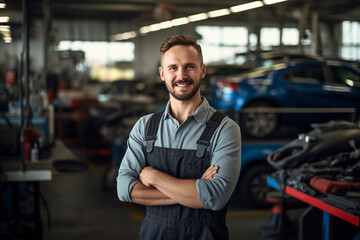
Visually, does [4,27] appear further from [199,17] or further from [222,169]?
[199,17]

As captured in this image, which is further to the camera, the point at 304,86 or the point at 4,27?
the point at 304,86

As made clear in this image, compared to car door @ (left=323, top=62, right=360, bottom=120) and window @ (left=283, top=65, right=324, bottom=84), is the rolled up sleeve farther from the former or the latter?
window @ (left=283, top=65, right=324, bottom=84)

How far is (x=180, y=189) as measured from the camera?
6.22 feet

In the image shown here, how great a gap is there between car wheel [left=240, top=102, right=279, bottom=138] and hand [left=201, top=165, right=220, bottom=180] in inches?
159

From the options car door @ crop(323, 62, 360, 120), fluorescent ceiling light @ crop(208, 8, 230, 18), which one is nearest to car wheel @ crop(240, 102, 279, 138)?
car door @ crop(323, 62, 360, 120)

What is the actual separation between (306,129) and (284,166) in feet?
10.4

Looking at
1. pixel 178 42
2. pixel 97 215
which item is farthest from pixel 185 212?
pixel 97 215

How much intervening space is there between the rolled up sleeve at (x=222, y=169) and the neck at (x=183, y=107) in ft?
0.54

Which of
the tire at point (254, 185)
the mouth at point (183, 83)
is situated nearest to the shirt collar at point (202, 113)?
the mouth at point (183, 83)

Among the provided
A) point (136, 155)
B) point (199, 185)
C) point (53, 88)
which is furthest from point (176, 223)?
point (53, 88)

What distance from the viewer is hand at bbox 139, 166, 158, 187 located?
198cm

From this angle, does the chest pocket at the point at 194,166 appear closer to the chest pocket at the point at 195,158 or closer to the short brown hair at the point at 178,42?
the chest pocket at the point at 195,158

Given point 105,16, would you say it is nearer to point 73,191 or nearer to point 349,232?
point 73,191

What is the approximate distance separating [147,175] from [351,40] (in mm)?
7426
